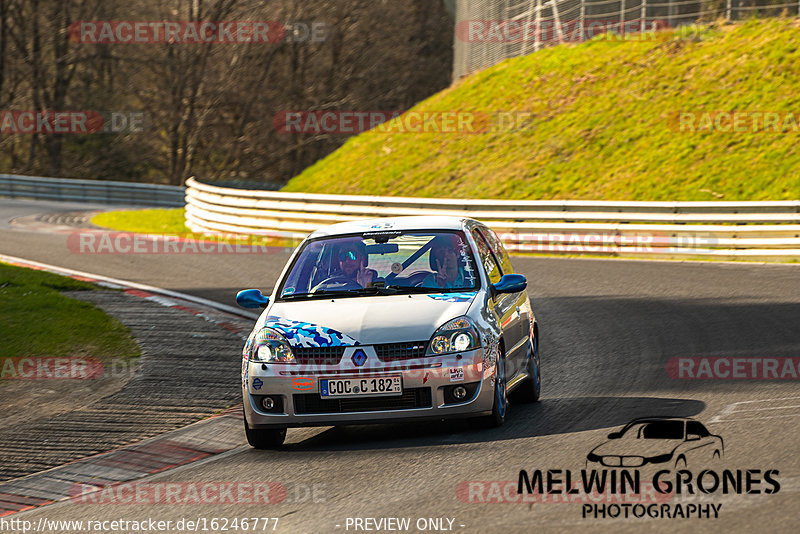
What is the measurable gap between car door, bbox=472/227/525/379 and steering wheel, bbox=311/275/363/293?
1010 millimetres

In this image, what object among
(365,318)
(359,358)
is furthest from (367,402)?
(365,318)

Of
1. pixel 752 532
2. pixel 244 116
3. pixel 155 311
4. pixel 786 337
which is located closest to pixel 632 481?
pixel 752 532

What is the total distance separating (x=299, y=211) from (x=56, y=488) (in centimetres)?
1771

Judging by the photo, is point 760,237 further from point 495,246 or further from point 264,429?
point 264,429

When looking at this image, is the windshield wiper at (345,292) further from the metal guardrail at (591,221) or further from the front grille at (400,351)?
the metal guardrail at (591,221)

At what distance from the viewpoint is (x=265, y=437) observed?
7.33 m

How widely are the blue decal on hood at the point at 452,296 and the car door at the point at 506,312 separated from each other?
0.27m

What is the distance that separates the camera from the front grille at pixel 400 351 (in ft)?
23.0
